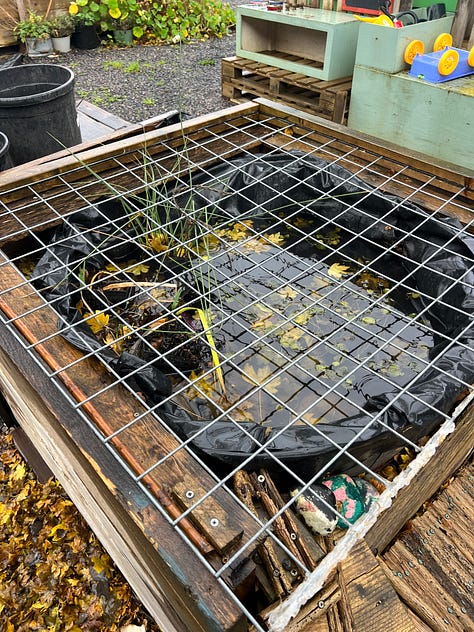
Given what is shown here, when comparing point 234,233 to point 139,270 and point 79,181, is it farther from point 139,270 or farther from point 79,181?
point 79,181

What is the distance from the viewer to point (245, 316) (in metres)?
2.45

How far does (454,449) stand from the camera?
1855mm

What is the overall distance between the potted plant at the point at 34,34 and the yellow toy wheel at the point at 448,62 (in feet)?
20.3

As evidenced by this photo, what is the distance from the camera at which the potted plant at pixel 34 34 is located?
722cm

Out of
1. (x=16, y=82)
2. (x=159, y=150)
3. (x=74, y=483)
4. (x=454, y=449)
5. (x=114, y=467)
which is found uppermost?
(x=16, y=82)

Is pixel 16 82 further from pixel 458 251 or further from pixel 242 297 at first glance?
pixel 458 251

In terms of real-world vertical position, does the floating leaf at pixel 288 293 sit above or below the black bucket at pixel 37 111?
below

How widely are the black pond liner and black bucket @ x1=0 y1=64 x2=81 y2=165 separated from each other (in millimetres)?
948

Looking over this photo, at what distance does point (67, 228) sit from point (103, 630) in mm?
1898

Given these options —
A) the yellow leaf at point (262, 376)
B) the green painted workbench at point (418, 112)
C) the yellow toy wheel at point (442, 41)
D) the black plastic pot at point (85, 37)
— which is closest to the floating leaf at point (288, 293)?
the yellow leaf at point (262, 376)

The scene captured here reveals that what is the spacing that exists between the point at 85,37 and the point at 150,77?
188 centimetres

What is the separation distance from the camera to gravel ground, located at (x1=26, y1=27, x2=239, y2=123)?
573cm

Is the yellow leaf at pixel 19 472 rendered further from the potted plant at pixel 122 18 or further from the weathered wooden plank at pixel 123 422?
the potted plant at pixel 122 18

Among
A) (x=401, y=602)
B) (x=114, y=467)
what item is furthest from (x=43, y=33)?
(x=401, y=602)
